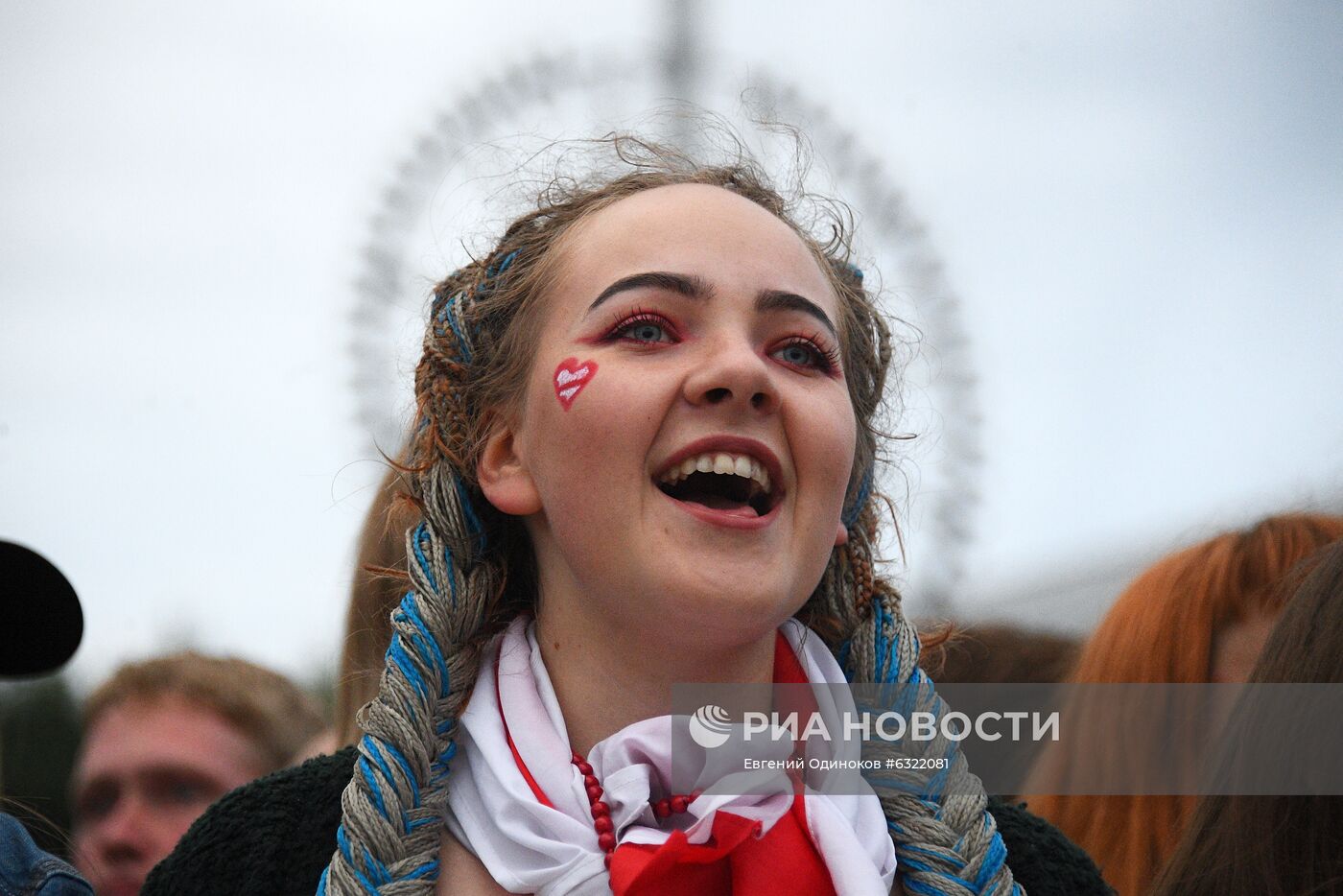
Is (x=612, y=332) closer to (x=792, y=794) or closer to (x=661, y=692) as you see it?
(x=661, y=692)

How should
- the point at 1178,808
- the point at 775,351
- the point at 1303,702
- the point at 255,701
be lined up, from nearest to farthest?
1. the point at 775,351
2. the point at 1303,702
3. the point at 1178,808
4. the point at 255,701

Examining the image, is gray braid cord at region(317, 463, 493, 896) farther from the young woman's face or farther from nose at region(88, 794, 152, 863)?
nose at region(88, 794, 152, 863)

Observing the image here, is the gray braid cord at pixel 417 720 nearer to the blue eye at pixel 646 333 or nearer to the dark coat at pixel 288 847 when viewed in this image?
the dark coat at pixel 288 847

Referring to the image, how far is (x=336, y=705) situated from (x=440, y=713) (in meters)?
0.97

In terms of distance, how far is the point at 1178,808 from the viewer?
2793mm

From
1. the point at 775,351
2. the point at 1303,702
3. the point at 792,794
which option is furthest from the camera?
the point at 1303,702

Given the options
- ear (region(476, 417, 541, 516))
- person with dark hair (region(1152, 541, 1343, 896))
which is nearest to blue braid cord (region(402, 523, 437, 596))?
ear (region(476, 417, 541, 516))

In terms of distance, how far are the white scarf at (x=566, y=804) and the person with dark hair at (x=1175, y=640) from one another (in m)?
1.13

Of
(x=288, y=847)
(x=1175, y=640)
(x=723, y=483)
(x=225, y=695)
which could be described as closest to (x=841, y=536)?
(x=723, y=483)

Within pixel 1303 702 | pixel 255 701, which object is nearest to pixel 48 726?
pixel 255 701

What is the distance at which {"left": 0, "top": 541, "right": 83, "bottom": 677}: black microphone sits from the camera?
1.97 metres

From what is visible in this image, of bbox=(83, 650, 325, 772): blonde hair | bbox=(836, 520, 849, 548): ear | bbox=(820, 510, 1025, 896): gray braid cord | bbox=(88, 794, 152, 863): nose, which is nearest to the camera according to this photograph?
bbox=(820, 510, 1025, 896): gray braid cord

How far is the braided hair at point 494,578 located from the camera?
72.2 inches

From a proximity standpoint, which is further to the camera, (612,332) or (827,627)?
(827,627)
